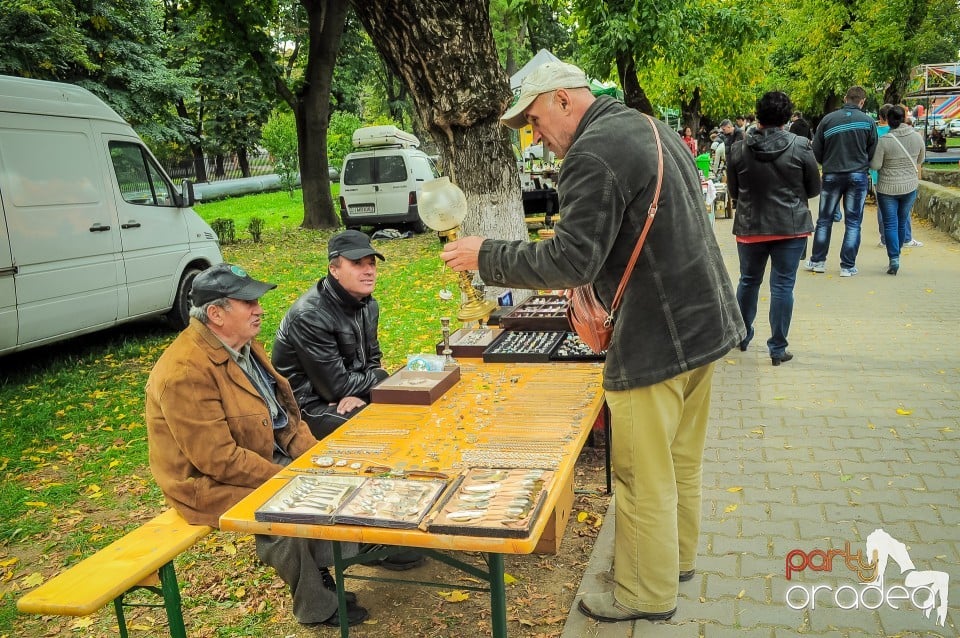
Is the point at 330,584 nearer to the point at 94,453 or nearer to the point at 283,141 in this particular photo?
the point at 94,453

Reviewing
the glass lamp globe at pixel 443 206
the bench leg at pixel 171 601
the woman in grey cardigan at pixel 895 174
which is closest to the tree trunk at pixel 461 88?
the glass lamp globe at pixel 443 206

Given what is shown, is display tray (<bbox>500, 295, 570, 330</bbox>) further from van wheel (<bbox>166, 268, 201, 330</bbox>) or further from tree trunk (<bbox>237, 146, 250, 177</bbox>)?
tree trunk (<bbox>237, 146, 250, 177</bbox>)

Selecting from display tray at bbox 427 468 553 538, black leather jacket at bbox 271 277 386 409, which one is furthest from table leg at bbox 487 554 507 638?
black leather jacket at bbox 271 277 386 409

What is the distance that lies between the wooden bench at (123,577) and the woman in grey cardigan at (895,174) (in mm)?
8775

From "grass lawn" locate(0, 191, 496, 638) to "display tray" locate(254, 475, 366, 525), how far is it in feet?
3.74

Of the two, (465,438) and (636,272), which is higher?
(636,272)

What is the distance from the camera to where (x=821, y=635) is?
2.97m

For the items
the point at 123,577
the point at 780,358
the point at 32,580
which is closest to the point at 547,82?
the point at 123,577

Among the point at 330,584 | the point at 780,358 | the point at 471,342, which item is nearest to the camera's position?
the point at 330,584

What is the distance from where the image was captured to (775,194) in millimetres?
5973

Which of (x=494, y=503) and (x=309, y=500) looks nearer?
(x=494, y=503)

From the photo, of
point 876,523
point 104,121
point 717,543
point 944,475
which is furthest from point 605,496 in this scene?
point 104,121

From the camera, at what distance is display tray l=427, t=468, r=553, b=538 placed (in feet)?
7.46

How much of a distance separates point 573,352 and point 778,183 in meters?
2.91
